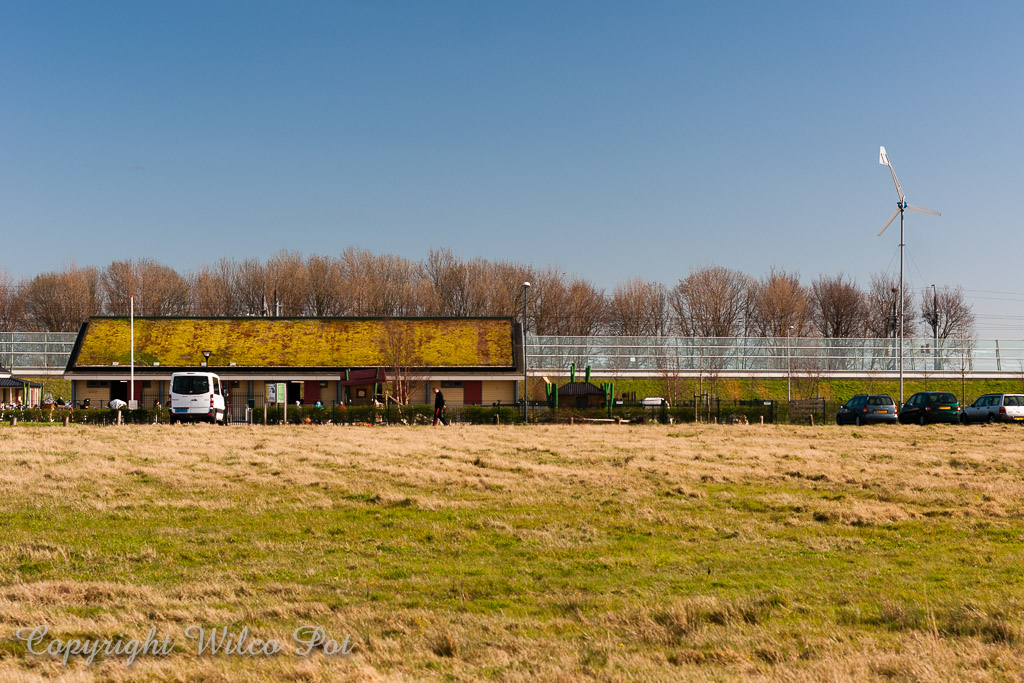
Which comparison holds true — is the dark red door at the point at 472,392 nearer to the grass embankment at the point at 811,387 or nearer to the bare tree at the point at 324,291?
the grass embankment at the point at 811,387

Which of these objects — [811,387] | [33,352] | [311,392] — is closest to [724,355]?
[811,387]

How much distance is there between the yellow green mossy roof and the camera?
61031mm

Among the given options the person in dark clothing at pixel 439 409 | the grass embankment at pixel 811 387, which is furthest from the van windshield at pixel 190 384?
the grass embankment at pixel 811 387

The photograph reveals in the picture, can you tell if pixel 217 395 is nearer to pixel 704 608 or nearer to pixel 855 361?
pixel 704 608

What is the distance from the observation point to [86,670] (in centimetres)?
610

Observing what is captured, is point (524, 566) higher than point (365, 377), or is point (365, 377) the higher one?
point (365, 377)

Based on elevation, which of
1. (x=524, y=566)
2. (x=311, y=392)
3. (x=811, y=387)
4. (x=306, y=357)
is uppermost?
(x=306, y=357)

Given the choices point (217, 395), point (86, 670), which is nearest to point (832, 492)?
point (86, 670)

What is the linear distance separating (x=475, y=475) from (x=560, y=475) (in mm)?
1737

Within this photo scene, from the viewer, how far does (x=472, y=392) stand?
197 ft

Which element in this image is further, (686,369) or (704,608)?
(686,369)

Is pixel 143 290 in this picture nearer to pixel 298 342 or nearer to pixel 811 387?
pixel 298 342

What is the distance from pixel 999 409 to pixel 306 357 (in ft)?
142

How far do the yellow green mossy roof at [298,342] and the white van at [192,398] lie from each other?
17177 mm
